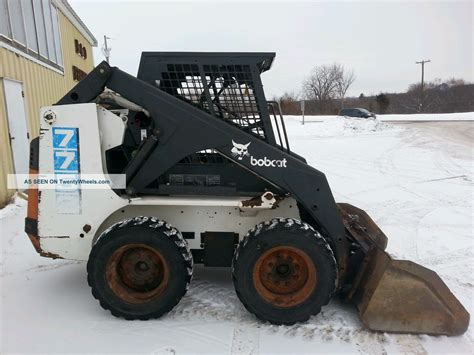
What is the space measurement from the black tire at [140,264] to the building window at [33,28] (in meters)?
6.79

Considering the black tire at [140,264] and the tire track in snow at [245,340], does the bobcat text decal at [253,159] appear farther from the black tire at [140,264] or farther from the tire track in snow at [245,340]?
the tire track in snow at [245,340]

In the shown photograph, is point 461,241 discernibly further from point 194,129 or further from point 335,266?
point 194,129

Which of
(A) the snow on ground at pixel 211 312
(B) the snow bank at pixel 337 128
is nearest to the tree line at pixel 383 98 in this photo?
(B) the snow bank at pixel 337 128

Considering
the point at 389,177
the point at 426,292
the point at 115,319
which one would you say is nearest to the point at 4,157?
the point at 115,319

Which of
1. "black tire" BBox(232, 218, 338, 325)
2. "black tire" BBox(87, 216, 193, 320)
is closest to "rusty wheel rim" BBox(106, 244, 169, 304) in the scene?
"black tire" BBox(87, 216, 193, 320)

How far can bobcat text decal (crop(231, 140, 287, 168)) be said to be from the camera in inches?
133

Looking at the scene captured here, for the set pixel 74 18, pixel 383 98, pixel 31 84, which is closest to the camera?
pixel 31 84

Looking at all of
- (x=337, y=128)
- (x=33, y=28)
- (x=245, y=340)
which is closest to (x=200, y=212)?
(x=245, y=340)

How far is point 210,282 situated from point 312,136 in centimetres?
1863

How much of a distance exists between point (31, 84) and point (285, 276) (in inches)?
336

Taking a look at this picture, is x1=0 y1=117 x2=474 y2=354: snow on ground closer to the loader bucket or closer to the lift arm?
the loader bucket

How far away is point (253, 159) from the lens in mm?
3398

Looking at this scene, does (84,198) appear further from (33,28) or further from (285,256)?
(33,28)

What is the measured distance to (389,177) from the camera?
32.9ft
